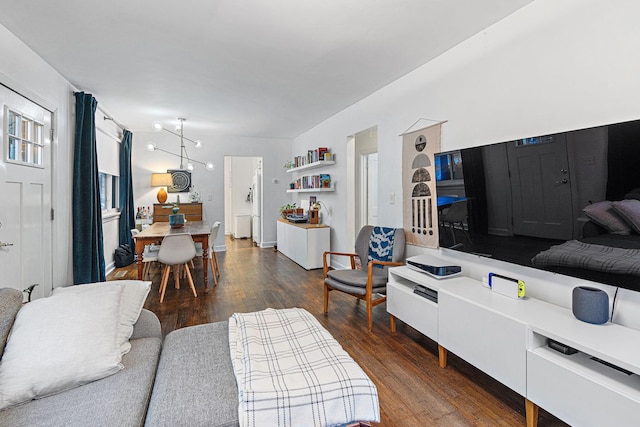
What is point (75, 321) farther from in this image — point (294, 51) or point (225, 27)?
point (294, 51)

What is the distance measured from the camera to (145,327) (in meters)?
1.81

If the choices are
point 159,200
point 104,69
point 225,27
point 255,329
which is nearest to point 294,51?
point 225,27

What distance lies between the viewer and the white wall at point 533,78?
169 cm

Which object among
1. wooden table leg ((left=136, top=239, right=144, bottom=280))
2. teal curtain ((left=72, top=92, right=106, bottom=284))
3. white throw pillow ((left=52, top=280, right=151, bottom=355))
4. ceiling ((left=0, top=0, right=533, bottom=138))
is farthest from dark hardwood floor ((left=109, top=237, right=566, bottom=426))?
ceiling ((left=0, top=0, right=533, bottom=138))

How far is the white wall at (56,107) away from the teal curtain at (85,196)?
0.06m

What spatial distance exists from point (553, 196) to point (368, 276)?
157cm

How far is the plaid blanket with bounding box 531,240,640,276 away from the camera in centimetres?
151

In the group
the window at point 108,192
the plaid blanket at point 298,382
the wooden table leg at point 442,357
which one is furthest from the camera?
the window at point 108,192

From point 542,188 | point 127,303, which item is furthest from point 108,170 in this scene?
point 542,188

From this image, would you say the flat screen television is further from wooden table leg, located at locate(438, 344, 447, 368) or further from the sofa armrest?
the sofa armrest

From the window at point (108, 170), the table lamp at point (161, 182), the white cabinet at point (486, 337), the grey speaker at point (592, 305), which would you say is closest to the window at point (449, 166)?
the white cabinet at point (486, 337)

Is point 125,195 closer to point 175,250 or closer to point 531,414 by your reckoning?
point 175,250

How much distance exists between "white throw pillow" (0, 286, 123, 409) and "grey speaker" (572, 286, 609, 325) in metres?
2.25

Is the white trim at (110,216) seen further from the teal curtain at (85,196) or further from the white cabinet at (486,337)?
the white cabinet at (486,337)
